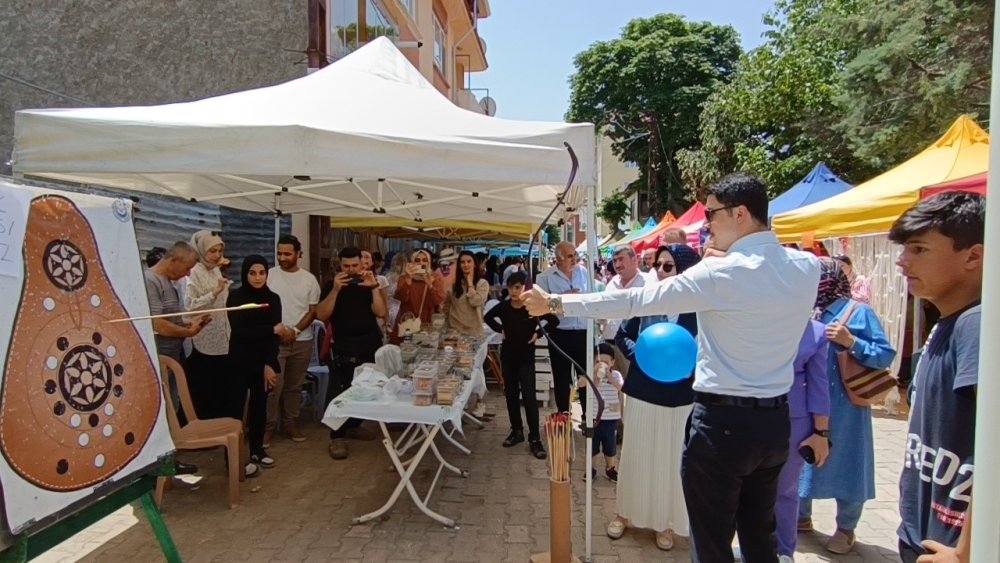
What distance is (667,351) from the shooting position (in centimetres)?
278

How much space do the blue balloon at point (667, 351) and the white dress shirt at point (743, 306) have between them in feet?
2.25

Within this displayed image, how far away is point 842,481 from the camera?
3139mm

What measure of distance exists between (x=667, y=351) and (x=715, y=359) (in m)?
0.71

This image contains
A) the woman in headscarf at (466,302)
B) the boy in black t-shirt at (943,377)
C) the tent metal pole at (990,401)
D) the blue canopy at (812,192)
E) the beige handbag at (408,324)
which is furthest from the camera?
the blue canopy at (812,192)

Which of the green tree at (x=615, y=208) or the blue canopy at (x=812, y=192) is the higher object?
the green tree at (x=615, y=208)


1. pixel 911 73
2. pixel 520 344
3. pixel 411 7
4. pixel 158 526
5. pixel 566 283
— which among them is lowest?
pixel 158 526

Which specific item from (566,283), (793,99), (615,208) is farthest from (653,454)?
(615,208)

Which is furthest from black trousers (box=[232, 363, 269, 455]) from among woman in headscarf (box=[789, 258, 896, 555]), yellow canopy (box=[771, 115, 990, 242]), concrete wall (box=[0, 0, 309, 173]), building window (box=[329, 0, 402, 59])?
yellow canopy (box=[771, 115, 990, 242])

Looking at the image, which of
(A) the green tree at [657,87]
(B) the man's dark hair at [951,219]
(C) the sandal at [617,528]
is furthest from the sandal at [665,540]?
(A) the green tree at [657,87]

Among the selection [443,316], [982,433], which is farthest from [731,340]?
[443,316]

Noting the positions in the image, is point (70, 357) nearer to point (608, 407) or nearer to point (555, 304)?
point (555, 304)

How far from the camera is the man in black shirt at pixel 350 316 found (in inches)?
186

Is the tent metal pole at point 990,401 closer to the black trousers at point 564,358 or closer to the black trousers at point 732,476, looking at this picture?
the black trousers at point 732,476

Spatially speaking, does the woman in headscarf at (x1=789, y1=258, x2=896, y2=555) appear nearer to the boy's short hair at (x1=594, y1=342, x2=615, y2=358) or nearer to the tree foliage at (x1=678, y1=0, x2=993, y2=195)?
the boy's short hair at (x1=594, y1=342, x2=615, y2=358)
